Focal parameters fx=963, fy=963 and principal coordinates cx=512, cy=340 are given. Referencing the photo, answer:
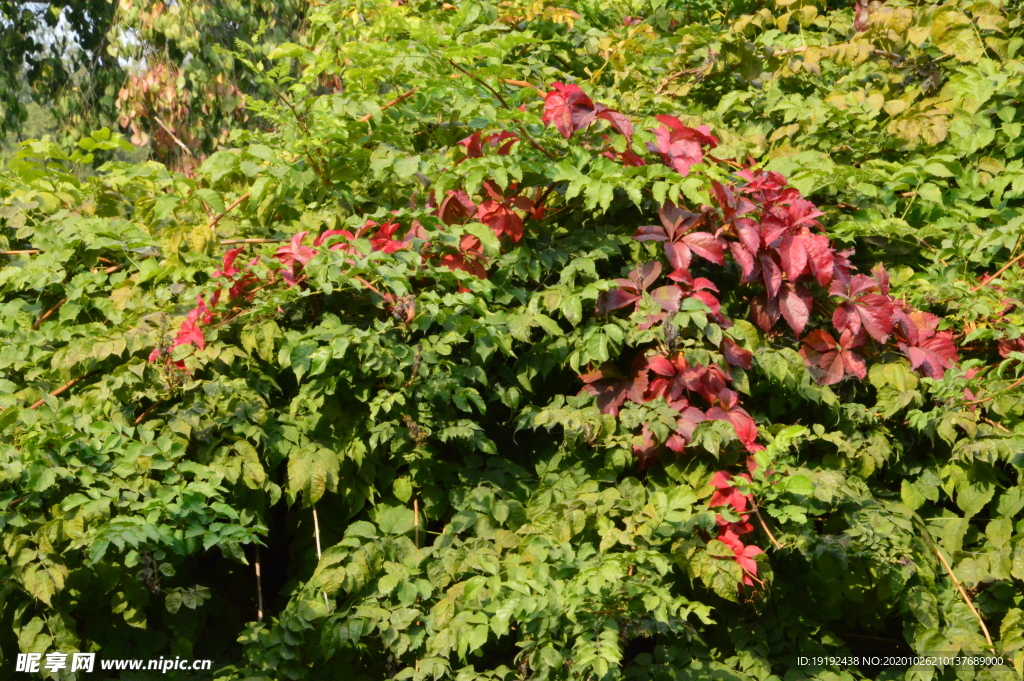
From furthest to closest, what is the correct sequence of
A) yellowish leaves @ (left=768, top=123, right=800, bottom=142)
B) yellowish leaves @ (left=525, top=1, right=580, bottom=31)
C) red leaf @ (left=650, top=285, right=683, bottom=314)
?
yellowish leaves @ (left=525, top=1, right=580, bottom=31) < yellowish leaves @ (left=768, top=123, right=800, bottom=142) < red leaf @ (left=650, top=285, right=683, bottom=314)

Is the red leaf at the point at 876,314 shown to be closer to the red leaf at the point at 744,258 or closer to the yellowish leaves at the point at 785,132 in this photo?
the red leaf at the point at 744,258

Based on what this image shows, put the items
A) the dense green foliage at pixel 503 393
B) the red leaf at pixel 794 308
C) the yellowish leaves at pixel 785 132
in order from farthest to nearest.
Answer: the yellowish leaves at pixel 785 132
the red leaf at pixel 794 308
the dense green foliage at pixel 503 393

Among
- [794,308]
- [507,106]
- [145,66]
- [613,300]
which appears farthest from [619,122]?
[145,66]

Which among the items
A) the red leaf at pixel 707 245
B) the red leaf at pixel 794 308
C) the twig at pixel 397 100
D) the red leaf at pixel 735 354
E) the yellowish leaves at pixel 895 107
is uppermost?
the twig at pixel 397 100

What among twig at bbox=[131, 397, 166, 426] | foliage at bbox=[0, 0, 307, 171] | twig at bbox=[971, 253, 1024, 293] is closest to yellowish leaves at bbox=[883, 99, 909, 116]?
twig at bbox=[971, 253, 1024, 293]

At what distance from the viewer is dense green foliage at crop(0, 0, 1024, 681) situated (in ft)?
8.12

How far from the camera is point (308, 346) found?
2686 millimetres

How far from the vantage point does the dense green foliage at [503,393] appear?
247 cm

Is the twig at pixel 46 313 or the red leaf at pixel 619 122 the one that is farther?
the twig at pixel 46 313

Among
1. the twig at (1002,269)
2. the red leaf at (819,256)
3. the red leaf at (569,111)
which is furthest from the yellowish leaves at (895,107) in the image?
the red leaf at (569,111)

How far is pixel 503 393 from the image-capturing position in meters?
2.91

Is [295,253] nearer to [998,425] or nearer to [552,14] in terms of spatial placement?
[552,14]

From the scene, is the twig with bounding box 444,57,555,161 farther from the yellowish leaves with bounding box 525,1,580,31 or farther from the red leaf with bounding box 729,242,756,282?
the yellowish leaves with bounding box 525,1,580,31

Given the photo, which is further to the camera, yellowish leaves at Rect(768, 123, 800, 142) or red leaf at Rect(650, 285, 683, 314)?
yellowish leaves at Rect(768, 123, 800, 142)
